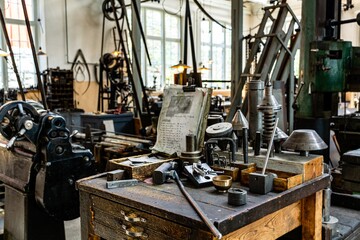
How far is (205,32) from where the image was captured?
10.9m

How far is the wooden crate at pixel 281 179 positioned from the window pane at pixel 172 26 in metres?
9.17

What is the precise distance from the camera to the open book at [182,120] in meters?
1.47

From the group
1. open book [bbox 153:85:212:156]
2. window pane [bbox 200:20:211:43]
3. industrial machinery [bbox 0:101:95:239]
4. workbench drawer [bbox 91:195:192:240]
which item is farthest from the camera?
window pane [bbox 200:20:211:43]

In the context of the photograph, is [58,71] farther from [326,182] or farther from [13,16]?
[326,182]

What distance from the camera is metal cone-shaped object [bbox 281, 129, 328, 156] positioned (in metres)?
1.21

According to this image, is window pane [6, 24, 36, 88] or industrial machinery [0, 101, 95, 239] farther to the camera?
window pane [6, 24, 36, 88]

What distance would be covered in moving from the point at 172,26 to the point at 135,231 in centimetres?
952

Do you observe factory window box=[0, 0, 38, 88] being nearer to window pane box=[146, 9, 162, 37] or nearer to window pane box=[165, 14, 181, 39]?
window pane box=[146, 9, 162, 37]

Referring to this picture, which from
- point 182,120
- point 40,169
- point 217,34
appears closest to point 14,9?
point 217,34

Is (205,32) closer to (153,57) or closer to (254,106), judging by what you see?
(153,57)

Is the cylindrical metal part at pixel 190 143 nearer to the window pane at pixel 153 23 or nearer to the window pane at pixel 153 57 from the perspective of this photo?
the window pane at pixel 153 57

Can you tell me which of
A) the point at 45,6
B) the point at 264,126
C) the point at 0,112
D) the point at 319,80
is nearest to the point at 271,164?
the point at 264,126

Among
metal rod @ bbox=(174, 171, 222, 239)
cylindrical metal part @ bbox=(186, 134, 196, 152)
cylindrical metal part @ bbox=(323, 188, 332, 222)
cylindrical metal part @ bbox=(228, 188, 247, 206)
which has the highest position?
cylindrical metal part @ bbox=(186, 134, 196, 152)

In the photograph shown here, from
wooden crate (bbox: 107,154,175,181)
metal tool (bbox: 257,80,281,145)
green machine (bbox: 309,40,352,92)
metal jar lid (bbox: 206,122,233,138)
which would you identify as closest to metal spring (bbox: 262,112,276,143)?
metal tool (bbox: 257,80,281,145)
